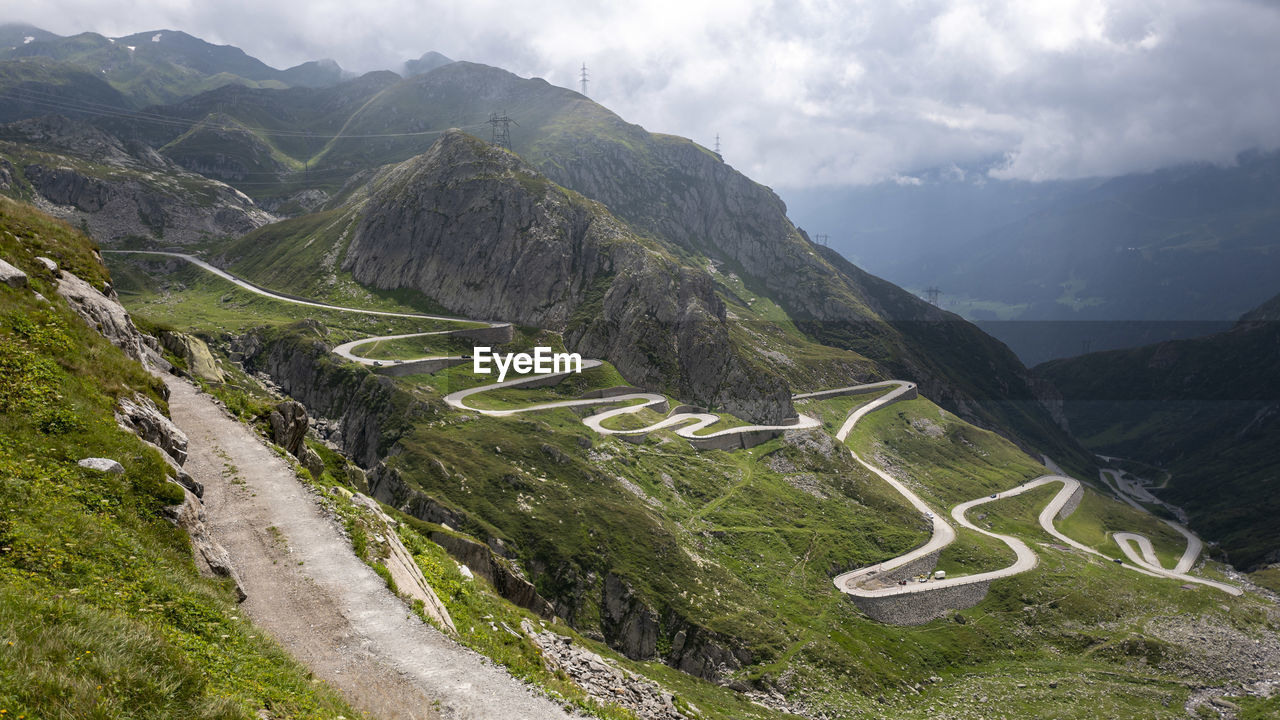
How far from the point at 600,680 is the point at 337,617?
1433 cm

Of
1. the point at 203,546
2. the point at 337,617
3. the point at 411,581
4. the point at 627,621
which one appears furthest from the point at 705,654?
the point at 203,546

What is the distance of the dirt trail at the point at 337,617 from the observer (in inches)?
803

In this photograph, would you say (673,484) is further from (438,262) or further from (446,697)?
(438,262)

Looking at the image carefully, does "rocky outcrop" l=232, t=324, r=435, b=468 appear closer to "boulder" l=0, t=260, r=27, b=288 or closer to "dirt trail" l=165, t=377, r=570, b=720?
"boulder" l=0, t=260, r=27, b=288

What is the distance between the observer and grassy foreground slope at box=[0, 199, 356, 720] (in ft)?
38.5

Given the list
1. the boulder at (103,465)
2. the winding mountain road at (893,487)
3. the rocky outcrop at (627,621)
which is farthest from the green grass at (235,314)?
the boulder at (103,465)

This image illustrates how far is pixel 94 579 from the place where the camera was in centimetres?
1586

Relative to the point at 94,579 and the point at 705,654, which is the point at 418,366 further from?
the point at 94,579

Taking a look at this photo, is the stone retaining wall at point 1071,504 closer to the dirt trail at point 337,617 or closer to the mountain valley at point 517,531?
the mountain valley at point 517,531

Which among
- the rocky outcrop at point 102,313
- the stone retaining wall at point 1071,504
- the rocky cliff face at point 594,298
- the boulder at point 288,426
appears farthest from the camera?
the stone retaining wall at point 1071,504

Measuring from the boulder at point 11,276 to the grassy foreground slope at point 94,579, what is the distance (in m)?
0.68

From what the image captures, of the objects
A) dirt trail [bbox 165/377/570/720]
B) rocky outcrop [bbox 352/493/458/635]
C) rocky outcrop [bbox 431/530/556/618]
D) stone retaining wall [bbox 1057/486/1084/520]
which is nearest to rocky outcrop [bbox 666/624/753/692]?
rocky outcrop [bbox 431/530/556/618]

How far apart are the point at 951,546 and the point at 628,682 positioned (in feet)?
361

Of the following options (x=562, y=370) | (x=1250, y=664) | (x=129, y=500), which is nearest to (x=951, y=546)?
(x=1250, y=664)
